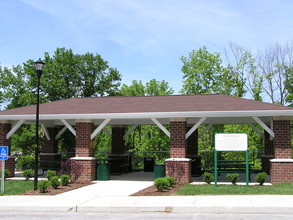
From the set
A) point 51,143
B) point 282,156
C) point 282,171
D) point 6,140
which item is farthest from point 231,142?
point 51,143

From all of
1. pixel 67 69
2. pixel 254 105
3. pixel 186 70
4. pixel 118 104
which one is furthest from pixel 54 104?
pixel 186 70

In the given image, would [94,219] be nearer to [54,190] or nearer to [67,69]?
[54,190]

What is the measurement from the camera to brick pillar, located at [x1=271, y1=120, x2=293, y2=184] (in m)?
15.7

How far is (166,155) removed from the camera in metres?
42.2

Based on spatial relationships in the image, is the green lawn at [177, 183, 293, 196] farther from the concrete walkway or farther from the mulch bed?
the mulch bed

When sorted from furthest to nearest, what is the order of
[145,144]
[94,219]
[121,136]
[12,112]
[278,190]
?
[145,144], [121,136], [12,112], [278,190], [94,219]

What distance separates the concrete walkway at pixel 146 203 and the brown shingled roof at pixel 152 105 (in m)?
4.81

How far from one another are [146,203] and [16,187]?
6686 mm

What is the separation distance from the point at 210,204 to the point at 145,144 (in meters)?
31.2

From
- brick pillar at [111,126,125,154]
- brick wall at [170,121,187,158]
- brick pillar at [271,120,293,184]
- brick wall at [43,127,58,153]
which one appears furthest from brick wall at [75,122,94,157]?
brick pillar at [271,120,293,184]

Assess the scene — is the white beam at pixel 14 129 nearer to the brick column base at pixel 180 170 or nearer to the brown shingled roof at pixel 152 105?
the brown shingled roof at pixel 152 105

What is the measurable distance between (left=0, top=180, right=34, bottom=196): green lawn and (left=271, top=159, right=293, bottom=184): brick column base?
31.1ft

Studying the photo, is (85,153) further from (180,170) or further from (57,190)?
(180,170)

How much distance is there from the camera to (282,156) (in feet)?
52.0
